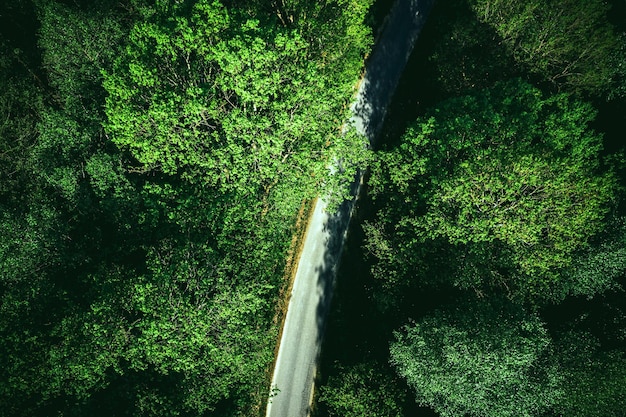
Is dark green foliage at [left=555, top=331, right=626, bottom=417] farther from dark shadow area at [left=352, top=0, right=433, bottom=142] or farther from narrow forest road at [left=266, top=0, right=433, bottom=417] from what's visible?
dark shadow area at [left=352, top=0, right=433, bottom=142]

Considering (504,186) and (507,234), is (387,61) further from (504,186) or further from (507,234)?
(507,234)

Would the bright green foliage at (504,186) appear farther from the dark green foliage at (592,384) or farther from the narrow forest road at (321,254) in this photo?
the narrow forest road at (321,254)

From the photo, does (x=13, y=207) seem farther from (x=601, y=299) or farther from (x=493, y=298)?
(x=601, y=299)

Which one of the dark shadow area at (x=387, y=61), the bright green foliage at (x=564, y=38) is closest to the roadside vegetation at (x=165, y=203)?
the dark shadow area at (x=387, y=61)

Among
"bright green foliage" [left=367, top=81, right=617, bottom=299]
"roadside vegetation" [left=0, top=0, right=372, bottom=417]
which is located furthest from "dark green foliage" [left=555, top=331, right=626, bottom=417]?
"roadside vegetation" [left=0, top=0, right=372, bottom=417]

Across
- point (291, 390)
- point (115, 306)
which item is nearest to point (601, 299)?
point (291, 390)

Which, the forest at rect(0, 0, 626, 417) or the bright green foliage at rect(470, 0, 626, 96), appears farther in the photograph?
the bright green foliage at rect(470, 0, 626, 96)

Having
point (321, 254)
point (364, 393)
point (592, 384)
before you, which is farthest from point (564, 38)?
point (364, 393)
